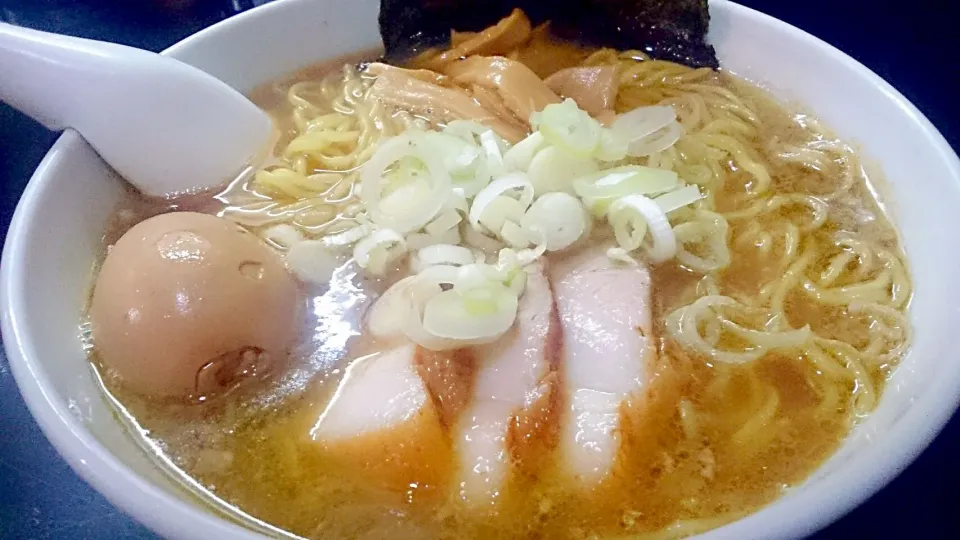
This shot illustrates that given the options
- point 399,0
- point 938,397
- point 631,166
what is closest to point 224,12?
point 399,0

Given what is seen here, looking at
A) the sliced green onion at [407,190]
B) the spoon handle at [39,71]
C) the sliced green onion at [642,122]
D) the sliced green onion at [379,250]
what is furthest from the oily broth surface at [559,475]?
the spoon handle at [39,71]

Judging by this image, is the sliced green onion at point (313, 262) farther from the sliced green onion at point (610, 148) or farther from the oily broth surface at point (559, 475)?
the sliced green onion at point (610, 148)

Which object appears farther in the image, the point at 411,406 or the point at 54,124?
the point at 54,124

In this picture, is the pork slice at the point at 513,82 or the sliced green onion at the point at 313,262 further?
the pork slice at the point at 513,82

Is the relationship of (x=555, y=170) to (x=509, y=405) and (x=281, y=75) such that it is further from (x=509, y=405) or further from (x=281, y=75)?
(x=281, y=75)

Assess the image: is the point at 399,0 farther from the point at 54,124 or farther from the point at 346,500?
the point at 346,500

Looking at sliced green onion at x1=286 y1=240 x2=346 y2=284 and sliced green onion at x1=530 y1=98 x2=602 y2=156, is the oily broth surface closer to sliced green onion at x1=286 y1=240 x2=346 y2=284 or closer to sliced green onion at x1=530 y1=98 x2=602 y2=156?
sliced green onion at x1=286 y1=240 x2=346 y2=284
